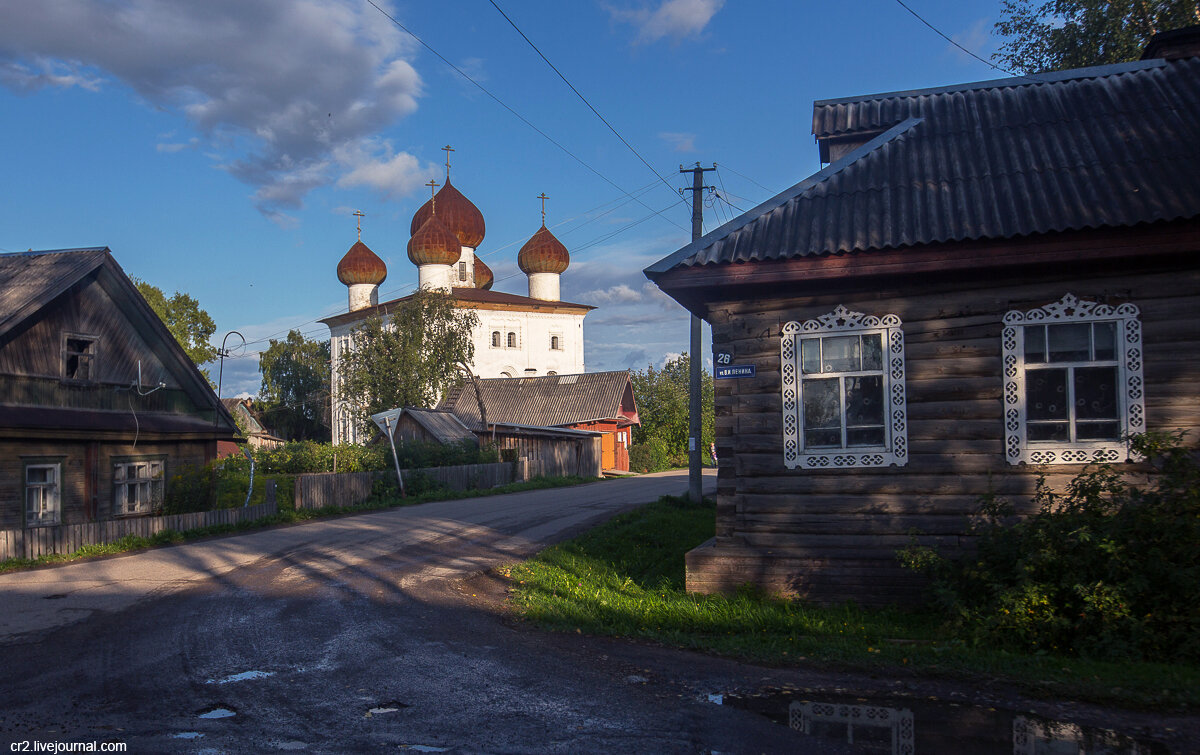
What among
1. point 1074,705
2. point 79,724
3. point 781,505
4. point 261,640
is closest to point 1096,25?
point 781,505

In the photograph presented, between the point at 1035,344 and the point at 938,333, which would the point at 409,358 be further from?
the point at 1035,344

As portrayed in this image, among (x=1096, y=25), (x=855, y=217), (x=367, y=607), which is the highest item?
(x=1096, y=25)

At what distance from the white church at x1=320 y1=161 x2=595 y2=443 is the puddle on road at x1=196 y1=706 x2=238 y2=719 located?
6338cm

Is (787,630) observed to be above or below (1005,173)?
below

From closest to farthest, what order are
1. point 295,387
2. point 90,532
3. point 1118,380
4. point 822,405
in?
point 1118,380, point 822,405, point 90,532, point 295,387

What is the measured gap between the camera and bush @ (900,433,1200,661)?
7.07 m

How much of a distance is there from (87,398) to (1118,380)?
18.2m

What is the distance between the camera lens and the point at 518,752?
514 cm

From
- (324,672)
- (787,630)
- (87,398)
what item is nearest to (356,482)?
(87,398)

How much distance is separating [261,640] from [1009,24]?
85.7 feet

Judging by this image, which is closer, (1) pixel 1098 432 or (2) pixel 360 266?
(1) pixel 1098 432

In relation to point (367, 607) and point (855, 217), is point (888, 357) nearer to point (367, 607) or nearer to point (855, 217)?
point (855, 217)

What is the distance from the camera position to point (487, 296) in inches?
2817

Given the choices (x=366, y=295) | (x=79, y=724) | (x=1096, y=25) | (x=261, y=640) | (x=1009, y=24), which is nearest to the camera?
(x=79, y=724)
